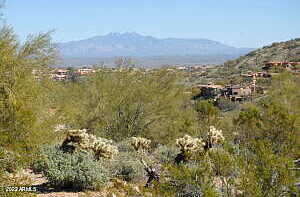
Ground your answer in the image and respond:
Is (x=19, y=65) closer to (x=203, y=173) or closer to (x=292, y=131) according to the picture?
(x=203, y=173)

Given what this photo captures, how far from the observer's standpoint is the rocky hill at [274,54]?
75.2 m

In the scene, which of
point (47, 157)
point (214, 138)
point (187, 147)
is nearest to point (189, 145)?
point (187, 147)

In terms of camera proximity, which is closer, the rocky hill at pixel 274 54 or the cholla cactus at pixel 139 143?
the cholla cactus at pixel 139 143

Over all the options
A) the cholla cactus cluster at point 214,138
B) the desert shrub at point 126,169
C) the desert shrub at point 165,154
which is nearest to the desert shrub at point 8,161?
the desert shrub at point 126,169

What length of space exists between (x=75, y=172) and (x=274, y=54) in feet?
241

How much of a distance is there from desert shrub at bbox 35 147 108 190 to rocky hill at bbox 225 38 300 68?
6166 cm

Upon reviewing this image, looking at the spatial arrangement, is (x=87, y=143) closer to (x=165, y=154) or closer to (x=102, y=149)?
(x=102, y=149)

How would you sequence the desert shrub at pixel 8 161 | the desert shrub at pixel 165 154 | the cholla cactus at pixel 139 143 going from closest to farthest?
the desert shrub at pixel 8 161 → the desert shrub at pixel 165 154 → the cholla cactus at pixel 139 143

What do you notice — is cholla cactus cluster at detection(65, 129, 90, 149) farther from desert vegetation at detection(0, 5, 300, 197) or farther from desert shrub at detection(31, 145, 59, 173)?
desert shrub at detection(31, 145, 59, 173)

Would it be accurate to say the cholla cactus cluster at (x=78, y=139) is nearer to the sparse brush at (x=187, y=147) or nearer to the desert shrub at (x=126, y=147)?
the sparse brush at (x=187, y=147)

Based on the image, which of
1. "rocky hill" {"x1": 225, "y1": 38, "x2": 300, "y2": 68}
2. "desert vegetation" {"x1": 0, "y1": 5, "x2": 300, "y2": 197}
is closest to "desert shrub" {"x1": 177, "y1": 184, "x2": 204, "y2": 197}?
"desert vegetation" {"x1": 0, "y1": 5, "x2": 300, "y2": 197}

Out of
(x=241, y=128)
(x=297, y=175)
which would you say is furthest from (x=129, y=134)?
(x=297, y=175)

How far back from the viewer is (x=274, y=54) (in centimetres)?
8112

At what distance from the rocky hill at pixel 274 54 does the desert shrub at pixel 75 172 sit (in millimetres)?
61661
